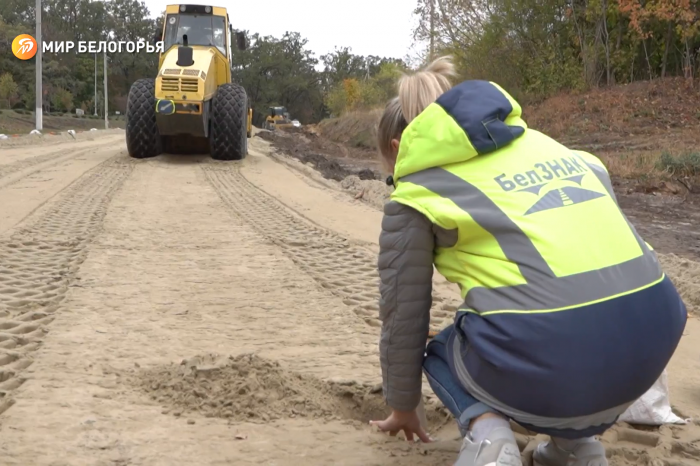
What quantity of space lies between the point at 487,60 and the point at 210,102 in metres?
13.8

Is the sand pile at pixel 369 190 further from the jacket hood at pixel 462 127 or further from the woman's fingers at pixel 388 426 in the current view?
the jacket hood at pixel 462 127

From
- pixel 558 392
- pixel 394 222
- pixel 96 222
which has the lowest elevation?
pixel 96 222

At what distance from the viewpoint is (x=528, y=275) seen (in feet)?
6.36

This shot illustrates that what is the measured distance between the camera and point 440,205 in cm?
207

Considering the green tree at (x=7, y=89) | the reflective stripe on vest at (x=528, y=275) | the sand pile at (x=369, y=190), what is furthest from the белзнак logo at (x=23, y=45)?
the reflective stripe on vest at (x=528, y=275)

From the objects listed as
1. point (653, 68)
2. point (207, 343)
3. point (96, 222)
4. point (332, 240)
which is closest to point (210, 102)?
point (96, 222)

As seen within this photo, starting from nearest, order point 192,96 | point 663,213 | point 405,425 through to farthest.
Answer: point 405,425
point 663,213
point 192,96

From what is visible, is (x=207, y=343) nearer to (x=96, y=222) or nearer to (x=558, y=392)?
(x=558, y=392)

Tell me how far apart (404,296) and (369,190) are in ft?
28.6

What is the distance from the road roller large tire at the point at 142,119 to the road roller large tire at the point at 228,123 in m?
1.09
